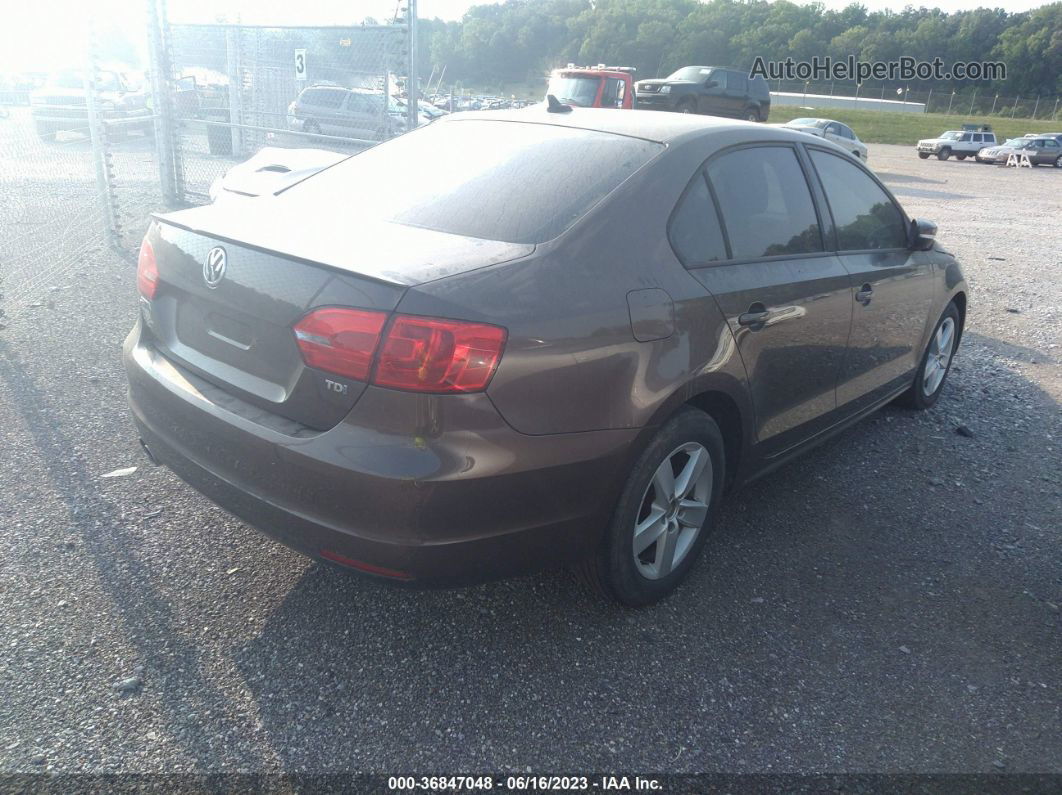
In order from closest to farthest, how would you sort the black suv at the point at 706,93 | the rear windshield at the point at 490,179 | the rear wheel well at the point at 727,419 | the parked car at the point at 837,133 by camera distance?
the rear windshield at the point at 490,179
the rear wheel well at the point at 727,419
the black suv at the point at 706,93
the parked car at the point at 837,133

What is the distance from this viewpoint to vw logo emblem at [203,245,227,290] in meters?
2.64

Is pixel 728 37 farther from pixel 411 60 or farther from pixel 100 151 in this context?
pixel 100 151

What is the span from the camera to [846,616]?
3076 millimetres

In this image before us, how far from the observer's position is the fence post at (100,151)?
7883 mm

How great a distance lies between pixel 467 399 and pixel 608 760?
1.07 m

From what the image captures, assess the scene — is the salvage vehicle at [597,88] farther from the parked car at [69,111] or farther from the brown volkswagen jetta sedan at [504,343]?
the brown volkswagen jetta sedan at [504,343]

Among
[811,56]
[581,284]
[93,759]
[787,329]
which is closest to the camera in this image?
[93,759]

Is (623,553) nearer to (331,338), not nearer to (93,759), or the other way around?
(331,338)

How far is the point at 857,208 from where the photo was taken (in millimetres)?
4070

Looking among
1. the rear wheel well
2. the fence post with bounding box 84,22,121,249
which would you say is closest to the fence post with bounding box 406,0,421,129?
the fence post with bounding box 84,22,121,249

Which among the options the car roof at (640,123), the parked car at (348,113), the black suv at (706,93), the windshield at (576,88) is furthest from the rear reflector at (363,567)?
the black suv at (706,93)

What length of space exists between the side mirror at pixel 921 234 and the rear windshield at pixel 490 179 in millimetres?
2137

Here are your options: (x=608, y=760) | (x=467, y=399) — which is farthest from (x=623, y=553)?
(x=467, y=399)

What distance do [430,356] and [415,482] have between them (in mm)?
331
